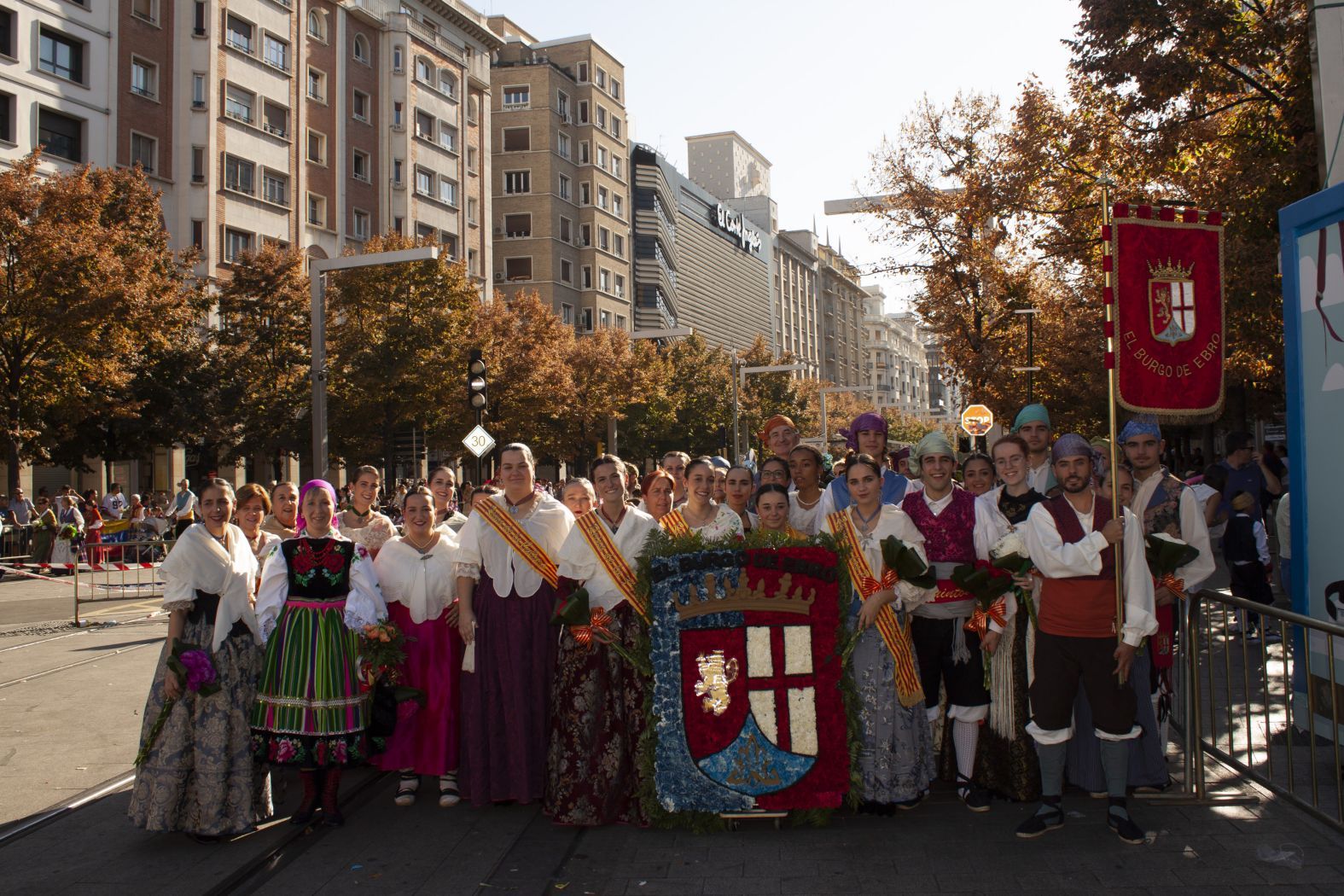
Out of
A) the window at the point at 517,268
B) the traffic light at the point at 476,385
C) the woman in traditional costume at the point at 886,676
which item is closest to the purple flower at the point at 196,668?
the woman in traditional costume at the point at 886,676

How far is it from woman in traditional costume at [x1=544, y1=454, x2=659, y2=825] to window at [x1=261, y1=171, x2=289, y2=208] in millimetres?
36255

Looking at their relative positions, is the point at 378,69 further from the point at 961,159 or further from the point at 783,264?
the point at 783,264

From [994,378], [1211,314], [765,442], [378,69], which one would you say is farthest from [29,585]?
[378,69]

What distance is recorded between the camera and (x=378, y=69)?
46.0 m

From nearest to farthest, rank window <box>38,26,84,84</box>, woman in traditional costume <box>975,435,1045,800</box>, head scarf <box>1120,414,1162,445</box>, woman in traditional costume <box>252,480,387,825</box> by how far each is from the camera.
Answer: woman in traditional costume <box>252,480,387,825</box>
woman in traditional costume <box>975,435,1045,800</box>
head scarf <box>1120,414,1162,445</box>
window <box>38,26,84,84</box>

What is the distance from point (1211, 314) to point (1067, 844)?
112 inches

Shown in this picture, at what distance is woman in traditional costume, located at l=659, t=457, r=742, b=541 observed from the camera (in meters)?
6.48

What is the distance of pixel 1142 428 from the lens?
7.08 metres

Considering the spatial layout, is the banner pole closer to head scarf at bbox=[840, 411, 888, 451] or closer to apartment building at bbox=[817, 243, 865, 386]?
head scarf at bbox=[840, 411, 888, 451]

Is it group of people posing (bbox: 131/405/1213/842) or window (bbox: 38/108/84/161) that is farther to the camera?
window (bbox: 38/108/84/161)

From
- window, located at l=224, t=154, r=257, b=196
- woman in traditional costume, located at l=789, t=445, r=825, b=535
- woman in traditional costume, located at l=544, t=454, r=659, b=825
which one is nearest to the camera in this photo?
woman in traditional costume, located at l=544, t=454, r=659, b=825

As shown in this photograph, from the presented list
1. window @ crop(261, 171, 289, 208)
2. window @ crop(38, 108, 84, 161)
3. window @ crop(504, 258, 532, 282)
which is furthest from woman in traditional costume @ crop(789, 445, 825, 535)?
window @ crop(504, 258, 532, 282)

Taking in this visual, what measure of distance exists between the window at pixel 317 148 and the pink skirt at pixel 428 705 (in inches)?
1530

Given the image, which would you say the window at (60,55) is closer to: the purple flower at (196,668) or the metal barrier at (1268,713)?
the purple flower at (196,668)
